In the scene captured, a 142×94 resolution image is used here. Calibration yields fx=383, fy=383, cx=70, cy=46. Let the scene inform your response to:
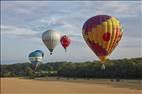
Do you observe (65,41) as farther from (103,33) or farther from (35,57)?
(103,33)

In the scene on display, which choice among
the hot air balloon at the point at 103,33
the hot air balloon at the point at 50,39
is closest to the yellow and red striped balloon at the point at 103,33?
the hot air balloon at the point at 103,33

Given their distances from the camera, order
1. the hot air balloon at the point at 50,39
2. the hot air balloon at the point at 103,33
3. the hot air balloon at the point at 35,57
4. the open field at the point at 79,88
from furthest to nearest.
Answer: the hot air balloon at the point at 35,57 → the hot air balloon at the point at 50,39 → the open field at the point at 79,88 → the hot air balloon at the point at 103,33

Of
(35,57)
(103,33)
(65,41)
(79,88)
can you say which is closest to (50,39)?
(65,41)

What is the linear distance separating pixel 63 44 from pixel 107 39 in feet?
75.9

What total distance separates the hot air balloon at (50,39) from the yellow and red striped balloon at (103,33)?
717 inches

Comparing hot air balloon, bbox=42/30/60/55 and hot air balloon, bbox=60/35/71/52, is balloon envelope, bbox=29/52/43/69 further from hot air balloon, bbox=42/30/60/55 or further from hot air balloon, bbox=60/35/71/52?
hot air balloon, bbox=42/30/60/55

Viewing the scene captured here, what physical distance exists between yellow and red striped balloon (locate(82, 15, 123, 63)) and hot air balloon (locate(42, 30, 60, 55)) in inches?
717

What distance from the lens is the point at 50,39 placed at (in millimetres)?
54094

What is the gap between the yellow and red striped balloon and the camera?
115 ft

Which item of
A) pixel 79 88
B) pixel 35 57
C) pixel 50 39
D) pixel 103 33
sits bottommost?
pixel 79 88

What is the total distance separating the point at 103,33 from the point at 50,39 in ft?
64.9

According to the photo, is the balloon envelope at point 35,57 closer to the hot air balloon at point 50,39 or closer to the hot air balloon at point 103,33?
the hot air balloon at point 50,39

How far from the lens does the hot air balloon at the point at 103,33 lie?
35.0m

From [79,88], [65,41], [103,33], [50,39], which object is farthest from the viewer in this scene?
[65,41]
